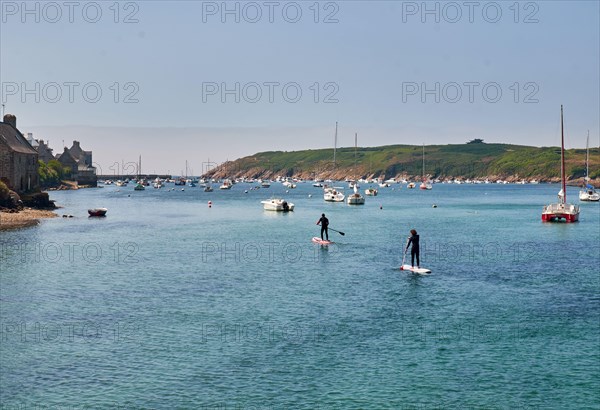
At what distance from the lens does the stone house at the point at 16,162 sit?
104812mm

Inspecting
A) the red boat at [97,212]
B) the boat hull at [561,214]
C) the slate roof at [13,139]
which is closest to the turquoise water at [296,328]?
the boat hull at [561,214]

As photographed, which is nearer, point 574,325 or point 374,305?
point 574,325

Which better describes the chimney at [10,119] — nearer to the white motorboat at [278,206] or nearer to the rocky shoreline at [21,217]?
the rocky shoreline at [21,217]

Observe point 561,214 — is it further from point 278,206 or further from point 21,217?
point 21,217

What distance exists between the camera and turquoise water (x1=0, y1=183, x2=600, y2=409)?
2253 centimetres

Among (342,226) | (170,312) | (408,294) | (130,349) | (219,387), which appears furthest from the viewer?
(342,226)

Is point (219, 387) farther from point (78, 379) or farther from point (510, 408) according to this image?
point (510, 408)

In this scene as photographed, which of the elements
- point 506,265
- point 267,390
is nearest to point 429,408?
point 267,390

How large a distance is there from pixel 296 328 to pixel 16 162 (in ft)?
291

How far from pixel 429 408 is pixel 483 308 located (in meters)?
15.1

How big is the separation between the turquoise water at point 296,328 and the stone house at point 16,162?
48.5 meters

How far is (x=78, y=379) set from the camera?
23.2 metres

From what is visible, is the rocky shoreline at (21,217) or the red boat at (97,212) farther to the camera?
the red boat at (97,212)

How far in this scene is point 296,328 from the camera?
3077 cm
